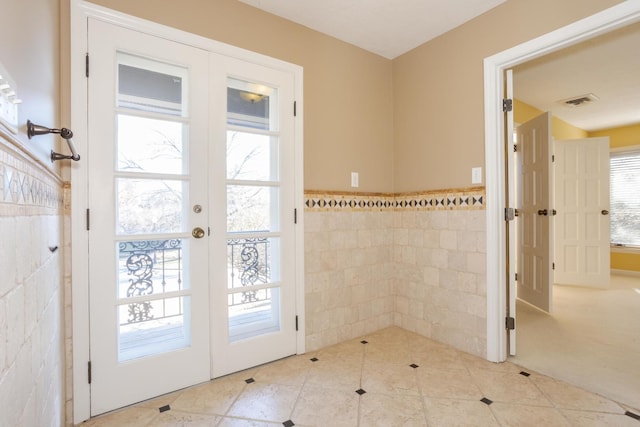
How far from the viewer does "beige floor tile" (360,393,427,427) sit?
1590 millimetres

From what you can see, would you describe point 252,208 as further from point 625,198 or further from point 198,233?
point 625,198

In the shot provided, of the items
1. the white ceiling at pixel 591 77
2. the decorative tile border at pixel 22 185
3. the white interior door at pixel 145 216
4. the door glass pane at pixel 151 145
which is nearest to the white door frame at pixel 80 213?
the white interior door at pixel 145 216

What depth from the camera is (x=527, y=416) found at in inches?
63.8

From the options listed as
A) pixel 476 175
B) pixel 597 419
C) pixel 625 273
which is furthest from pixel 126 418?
pixel 625 273

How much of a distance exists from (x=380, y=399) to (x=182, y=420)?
3.55 feet

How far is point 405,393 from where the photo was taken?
184 cm

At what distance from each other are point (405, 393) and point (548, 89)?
12.7 ft

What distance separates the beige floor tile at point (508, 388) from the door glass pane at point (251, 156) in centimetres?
193

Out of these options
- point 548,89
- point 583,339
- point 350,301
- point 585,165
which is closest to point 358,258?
point 350,301

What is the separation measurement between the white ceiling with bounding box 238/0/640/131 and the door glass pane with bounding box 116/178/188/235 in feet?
4.61

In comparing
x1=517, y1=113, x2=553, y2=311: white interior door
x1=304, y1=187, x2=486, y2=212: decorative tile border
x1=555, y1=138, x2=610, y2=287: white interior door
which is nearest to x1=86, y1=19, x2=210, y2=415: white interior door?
x1=304, y1=187, x2=486, y2=212: decorative tile border

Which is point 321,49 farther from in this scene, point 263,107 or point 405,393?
point 405,393

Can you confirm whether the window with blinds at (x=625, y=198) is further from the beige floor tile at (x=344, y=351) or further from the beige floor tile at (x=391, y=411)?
the beige floor tile at (x=391, y=411)

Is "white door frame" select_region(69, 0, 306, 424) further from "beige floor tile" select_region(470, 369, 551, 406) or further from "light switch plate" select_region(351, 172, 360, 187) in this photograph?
"beige floor tile" select_region(470, 369, 551, 406)
